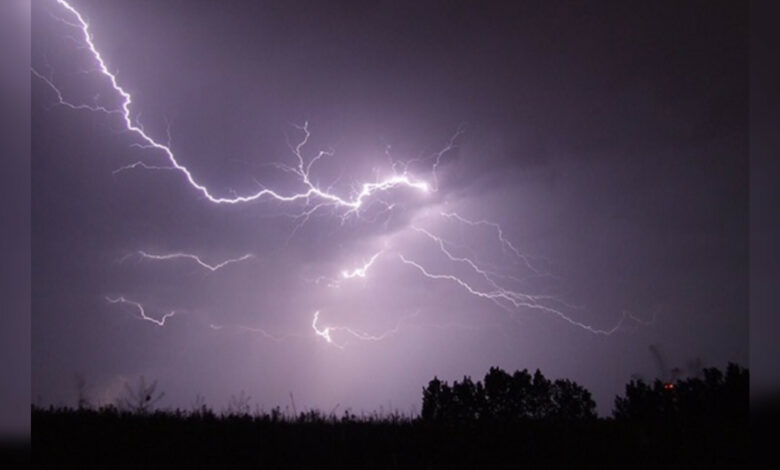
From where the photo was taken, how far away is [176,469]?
3545mm

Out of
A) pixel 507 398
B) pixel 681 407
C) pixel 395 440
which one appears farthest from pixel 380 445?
pixel 507 398

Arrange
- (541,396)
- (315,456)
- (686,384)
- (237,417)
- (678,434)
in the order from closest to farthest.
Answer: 1. (315,456)
2. (678,434)
3. (237,417)
4. (686,384)
5. (541,396)

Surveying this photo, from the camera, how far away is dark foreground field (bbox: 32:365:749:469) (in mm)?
3613

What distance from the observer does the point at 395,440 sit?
13.0 feet

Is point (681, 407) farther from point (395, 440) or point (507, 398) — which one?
point (507, 398)

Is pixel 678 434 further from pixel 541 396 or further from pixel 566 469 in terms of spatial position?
pixel 541 396

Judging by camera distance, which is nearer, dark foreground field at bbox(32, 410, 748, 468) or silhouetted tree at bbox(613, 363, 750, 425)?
dark foreground field at bbox(32, 410, 748, 468)

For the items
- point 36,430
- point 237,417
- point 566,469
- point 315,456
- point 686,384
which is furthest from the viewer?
point 686,384

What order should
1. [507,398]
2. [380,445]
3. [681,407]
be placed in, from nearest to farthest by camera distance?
[380,445] → [681,407] → [507,398]

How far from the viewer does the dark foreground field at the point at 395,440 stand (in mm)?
3613

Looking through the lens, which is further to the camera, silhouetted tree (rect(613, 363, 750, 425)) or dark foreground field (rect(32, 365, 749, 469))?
silhouetted tree (rect(613, 363, 750, 425))

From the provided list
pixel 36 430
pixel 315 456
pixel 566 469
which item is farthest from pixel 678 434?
pixel 36 430

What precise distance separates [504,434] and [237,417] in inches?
77.7

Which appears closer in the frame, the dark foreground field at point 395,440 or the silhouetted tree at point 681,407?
the dark foreground field at point 395,440
